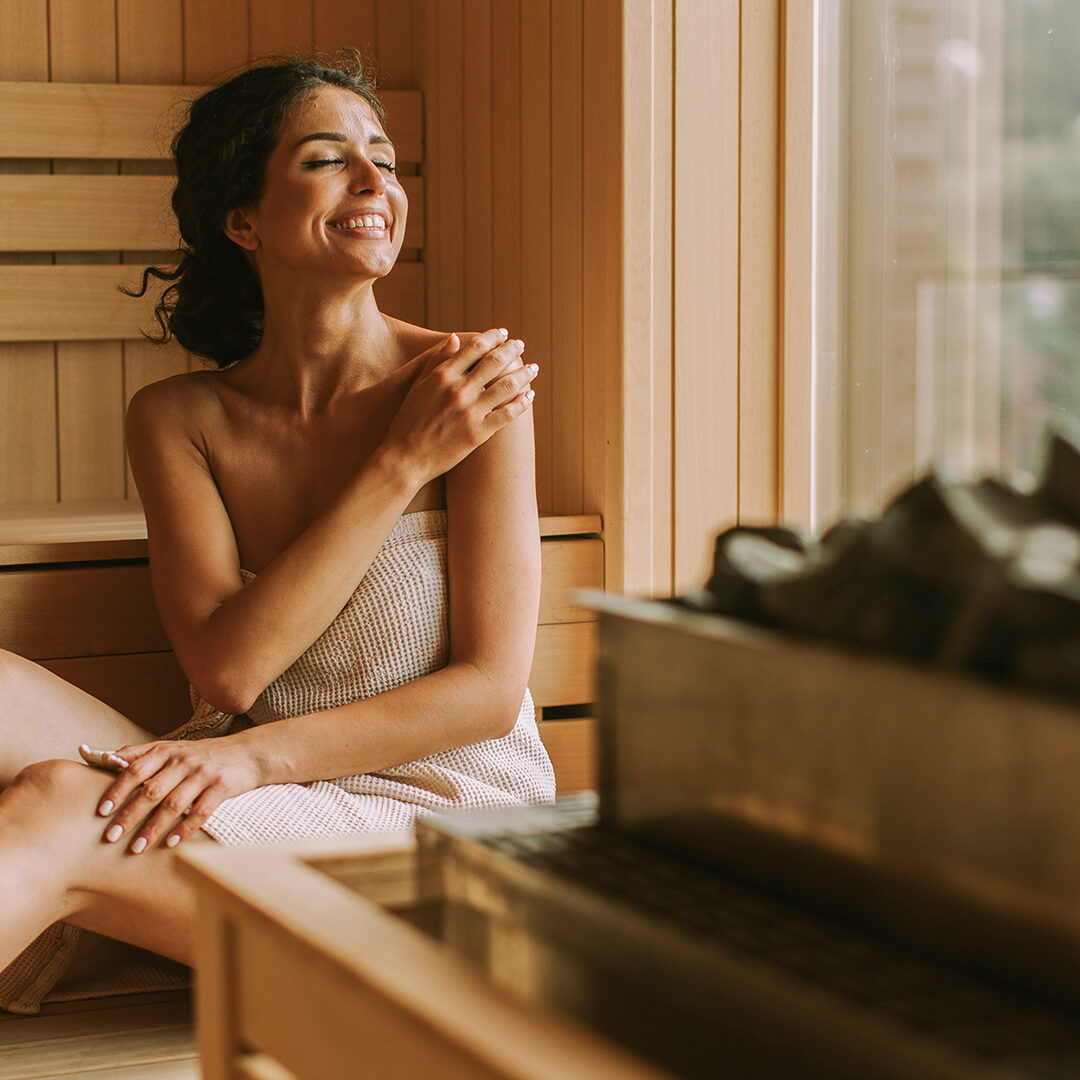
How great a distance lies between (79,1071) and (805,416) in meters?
1.53

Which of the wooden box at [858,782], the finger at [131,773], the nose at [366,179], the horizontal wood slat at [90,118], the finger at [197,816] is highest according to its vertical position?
the horizontal wood slat at [90,118]

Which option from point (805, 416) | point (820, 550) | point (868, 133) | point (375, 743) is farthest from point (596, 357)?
point (820, 550)

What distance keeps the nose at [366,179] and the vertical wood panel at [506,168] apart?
2.17ft

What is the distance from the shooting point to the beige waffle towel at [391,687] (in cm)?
200

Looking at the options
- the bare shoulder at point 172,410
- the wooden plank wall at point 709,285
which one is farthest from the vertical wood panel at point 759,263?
the bare shoulder at point 172,410

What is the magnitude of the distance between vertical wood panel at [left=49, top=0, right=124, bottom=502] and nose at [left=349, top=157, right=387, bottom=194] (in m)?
1.22

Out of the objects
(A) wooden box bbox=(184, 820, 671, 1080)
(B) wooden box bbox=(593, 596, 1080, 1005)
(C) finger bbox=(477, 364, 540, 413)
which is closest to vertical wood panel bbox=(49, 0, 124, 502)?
(C) finger bbox=(477, 364, 540, 413)

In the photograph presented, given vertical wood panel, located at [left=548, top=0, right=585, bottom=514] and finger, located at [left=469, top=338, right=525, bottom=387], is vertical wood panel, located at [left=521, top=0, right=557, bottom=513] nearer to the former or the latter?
vertical wood panel, located at [left=548, top=0, right=585, bottom=514]

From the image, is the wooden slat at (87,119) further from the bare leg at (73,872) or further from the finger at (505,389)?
the bare leg at (73,872)

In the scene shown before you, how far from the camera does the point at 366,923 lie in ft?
2.47

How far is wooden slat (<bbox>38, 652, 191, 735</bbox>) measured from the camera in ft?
8.20

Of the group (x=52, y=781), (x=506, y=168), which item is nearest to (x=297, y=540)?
(x=52, y=781)

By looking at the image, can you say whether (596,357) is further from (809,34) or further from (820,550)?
(820,550)

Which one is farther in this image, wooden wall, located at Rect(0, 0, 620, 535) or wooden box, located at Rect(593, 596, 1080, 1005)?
wooden wall, located at Rect(0, 0, 620, 535)
